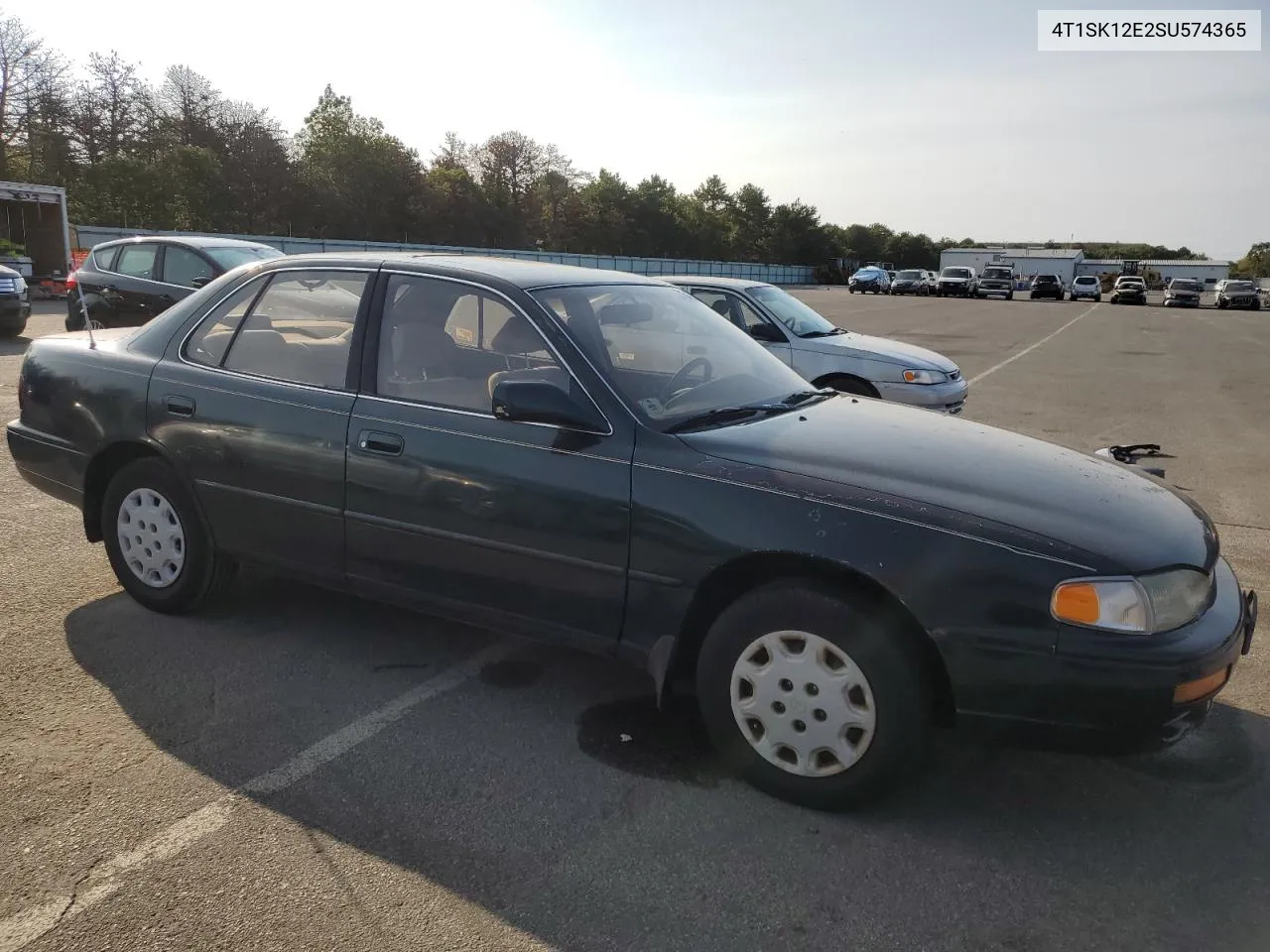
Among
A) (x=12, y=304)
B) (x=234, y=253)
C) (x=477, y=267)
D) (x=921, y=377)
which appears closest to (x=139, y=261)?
(x=234, y=253)

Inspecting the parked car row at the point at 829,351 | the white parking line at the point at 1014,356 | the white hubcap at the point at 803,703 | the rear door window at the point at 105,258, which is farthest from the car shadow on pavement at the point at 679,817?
the white parking line at the point at 1014,356

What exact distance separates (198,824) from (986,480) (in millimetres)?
2574

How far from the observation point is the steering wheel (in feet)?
11.2

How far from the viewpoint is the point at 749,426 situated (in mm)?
3338

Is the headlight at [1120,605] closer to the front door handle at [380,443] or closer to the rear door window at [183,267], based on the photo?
the front door handle at [380,443]

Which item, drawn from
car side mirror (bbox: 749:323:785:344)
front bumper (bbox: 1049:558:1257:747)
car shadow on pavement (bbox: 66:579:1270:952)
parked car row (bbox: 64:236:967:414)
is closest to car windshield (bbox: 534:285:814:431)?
car shadow on pavement (bbox: 66:579:1270:952)

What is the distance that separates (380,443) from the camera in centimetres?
354

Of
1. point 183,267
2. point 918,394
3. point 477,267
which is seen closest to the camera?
point 477,267

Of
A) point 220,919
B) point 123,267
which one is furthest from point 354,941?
point 123,267

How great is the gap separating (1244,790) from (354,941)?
2.77 m

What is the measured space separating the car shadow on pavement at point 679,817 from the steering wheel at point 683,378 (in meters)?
1.13

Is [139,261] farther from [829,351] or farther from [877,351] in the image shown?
[877,351]

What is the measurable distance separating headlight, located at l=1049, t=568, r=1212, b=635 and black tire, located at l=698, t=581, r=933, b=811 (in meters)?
0.43

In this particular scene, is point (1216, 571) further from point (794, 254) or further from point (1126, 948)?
point (794, 254)
